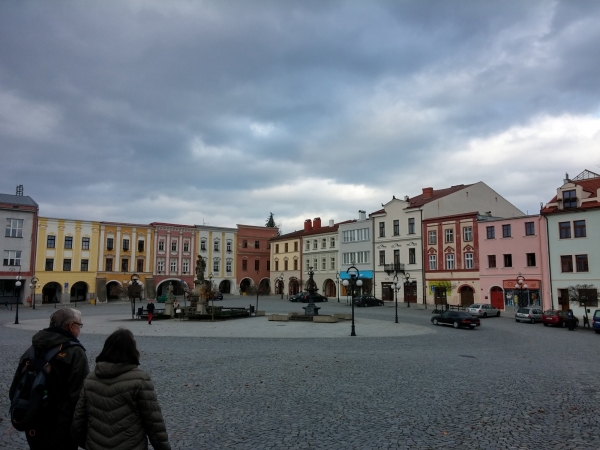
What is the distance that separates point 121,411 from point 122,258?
67.3 meters

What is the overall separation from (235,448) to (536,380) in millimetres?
9043

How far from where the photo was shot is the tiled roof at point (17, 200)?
192ft

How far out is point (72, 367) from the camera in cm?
434

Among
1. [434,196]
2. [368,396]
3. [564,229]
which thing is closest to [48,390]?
[368,396]

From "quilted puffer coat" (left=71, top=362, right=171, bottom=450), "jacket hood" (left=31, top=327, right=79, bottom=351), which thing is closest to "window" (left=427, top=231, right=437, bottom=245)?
"jacket hood" (left=31, top=327, right=79, bottom=351)

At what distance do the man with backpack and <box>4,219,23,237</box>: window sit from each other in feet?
203

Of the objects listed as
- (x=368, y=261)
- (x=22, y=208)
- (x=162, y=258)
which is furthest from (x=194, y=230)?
(x=368, y=261)

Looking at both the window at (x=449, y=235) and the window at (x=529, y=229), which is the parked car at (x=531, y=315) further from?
the window at (x=449, y=235)

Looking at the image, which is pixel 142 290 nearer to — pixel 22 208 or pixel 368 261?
pixel 22 208

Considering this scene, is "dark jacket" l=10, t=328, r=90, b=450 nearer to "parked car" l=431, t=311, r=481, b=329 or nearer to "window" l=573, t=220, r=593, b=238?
"parked car" l=431, t=311, r=481, b=329

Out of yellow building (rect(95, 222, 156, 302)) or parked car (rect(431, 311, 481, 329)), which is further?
yellow building (rect(95, 222, 156, 302))

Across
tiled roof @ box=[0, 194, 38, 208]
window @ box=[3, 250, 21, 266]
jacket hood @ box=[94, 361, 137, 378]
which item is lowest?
jacket hood @ box=[94, 361, 137, 378]

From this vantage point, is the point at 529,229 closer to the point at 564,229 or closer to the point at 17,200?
the point at 564,229

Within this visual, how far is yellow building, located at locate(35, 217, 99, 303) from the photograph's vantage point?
197ft
